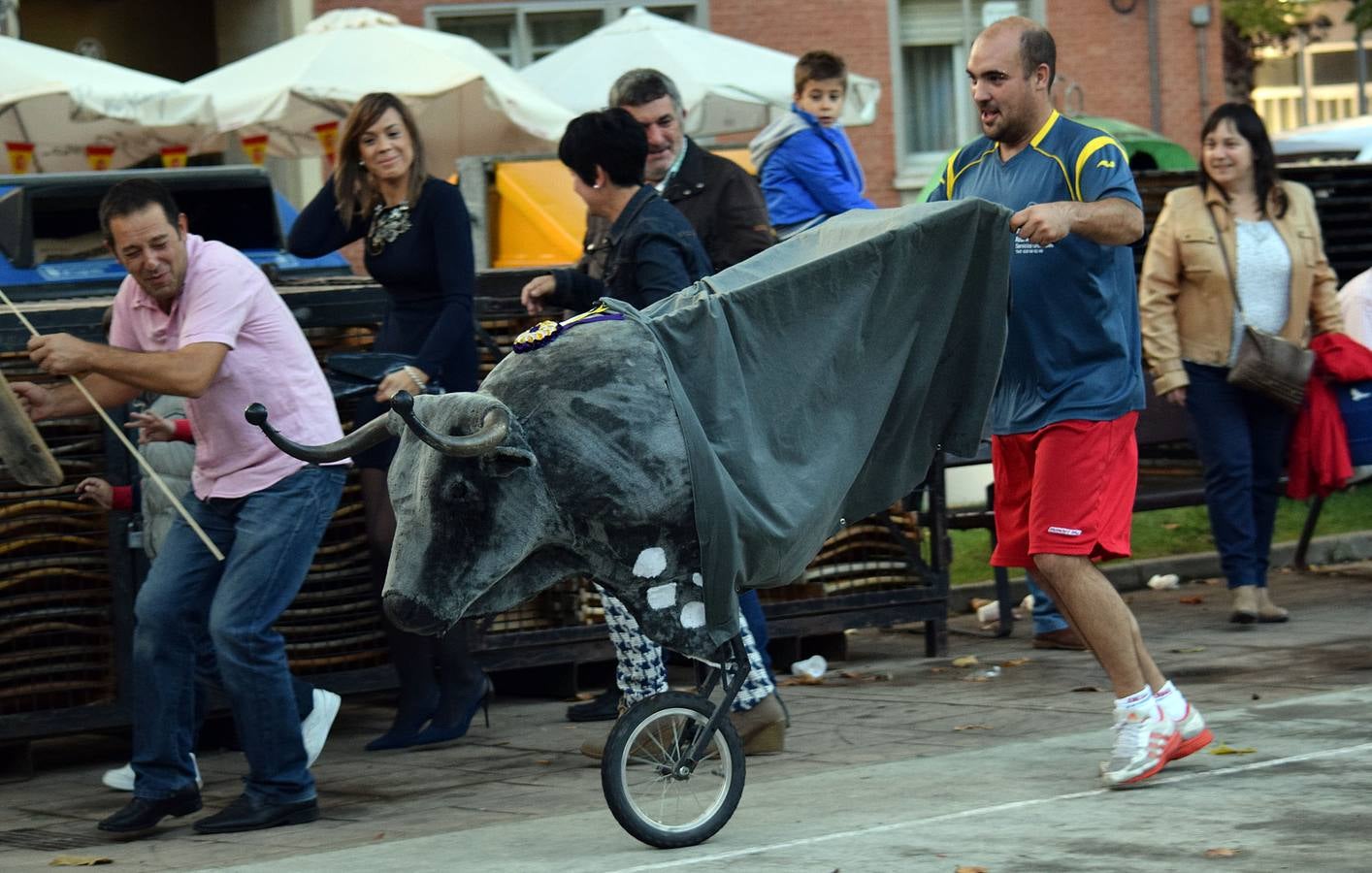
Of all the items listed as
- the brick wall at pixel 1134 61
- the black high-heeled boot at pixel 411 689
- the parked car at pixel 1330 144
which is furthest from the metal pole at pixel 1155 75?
the black high-heeled boot at pixel 411 689

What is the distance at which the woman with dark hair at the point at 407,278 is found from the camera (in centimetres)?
782

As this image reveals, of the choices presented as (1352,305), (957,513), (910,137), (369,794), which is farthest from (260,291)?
(910,137)

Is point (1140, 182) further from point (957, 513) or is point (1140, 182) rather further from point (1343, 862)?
point (1343, 862)

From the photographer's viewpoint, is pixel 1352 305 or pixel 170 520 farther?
pixel 1352 305

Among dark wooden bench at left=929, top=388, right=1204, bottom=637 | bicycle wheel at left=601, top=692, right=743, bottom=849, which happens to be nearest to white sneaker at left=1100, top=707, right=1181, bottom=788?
bicycle wheel at left=601, top=692, right=743, bottom=849

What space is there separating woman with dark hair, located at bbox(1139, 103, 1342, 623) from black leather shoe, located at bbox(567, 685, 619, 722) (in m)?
3.01

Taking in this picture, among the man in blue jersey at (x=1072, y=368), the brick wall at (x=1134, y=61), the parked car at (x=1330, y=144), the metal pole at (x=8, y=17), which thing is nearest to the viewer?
the man in blue jersey at (x=1072, y=368)

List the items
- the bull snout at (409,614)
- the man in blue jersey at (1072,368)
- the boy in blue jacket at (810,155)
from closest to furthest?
the bull snout at (409,614), the man in blue jersey at (1072,368), the boy in blue jacket at (810,155)

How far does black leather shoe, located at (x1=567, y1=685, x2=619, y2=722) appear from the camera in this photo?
28.6 feet

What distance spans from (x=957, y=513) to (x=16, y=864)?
5706mm

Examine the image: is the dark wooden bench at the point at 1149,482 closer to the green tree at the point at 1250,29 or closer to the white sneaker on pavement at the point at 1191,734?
the white sneaker on pavement at the point at 1191,734

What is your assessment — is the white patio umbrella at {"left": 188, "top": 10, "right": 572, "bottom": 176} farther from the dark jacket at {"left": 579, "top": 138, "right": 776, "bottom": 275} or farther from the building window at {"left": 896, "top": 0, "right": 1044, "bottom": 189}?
the building window at {"left": 896, "top": 0, "right": 1044, "bottom": 189}

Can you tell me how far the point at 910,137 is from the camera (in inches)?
985

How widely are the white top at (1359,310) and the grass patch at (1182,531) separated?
1880mm
